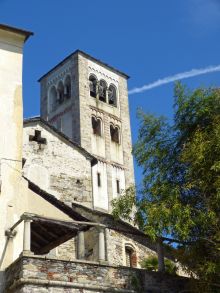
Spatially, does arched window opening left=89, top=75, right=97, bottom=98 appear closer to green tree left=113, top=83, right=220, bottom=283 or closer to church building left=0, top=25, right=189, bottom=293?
church building left=0, top=25, right=189, bottom=293

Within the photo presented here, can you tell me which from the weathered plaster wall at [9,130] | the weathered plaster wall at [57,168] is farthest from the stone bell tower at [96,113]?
the weathered plaster wall at [9,130]

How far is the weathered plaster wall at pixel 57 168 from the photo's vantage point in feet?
96.0

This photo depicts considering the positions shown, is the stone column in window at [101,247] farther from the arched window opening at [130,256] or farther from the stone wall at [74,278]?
the arched window opening at [130,256]

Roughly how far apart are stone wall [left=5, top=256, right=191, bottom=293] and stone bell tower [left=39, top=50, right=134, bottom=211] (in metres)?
23.8

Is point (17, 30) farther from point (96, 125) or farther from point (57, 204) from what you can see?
point (96, 125)

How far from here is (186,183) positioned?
1584cm

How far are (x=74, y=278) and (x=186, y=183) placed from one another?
159 inches

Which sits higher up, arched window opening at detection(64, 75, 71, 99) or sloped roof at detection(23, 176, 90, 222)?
arched window opening at detection(64, 75, 71, 99)

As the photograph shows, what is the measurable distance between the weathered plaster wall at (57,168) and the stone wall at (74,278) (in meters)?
13.2

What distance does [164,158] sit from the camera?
17.0m

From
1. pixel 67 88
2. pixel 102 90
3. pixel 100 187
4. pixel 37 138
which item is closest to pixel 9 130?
pixel 37 138

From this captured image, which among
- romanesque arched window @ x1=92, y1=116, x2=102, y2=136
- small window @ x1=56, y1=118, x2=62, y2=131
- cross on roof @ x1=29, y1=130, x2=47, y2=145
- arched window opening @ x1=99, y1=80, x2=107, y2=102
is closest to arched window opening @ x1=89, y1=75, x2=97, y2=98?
arched window opening @ x1=99, y1=80, x2=107, y2=102

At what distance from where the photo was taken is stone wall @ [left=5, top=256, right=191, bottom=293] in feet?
46.3

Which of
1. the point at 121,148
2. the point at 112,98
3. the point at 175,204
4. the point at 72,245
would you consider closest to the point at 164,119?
the point at 175,204
